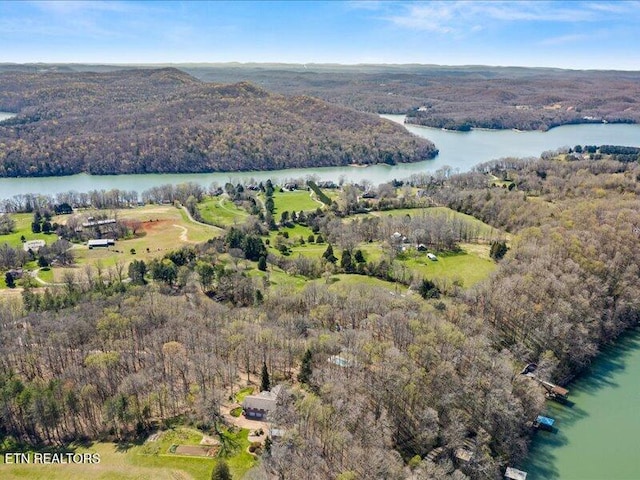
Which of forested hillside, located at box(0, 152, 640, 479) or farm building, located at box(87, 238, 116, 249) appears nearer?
forested hillside, located at box(0, 152, 640, 479)

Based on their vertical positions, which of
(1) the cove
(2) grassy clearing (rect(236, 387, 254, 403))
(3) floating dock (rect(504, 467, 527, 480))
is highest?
(2) grassy clearing (rect(236, 387, 254, 403))

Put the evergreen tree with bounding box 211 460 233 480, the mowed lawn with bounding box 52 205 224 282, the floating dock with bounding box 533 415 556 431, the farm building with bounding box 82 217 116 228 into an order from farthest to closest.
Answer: the farm building with bounding box 82 217 116 228
the mowed lawn with bounding box 52 205 224 282
the floating dock with bounding box 533 415 556 431
the evergreen tree with bounding box 211 460 233 480

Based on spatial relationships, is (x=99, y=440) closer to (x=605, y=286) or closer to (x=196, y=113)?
(x=605, y=286)

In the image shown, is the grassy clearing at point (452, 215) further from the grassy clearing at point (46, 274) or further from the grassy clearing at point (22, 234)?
the grassy clearing at point (22, 234)

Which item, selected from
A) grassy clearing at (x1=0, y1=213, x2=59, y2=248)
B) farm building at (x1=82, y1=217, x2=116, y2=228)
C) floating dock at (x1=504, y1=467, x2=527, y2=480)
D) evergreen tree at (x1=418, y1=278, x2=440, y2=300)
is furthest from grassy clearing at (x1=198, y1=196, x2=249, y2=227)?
floating dock at (x1=504, y1=467, x2=527, y2=480)

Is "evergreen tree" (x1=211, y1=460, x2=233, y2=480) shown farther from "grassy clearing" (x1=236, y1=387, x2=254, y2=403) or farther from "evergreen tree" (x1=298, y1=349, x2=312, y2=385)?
"evergreen tree" (x1=298, y1=349, x2=312, y2=385)

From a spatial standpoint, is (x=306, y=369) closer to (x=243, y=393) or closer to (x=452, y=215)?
(x=243, y=393)

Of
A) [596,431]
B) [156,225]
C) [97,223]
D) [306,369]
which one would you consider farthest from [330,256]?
[97,223]

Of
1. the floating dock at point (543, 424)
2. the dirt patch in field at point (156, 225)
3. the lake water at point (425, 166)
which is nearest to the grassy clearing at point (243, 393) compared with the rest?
the floating dock at point (543, 424)
